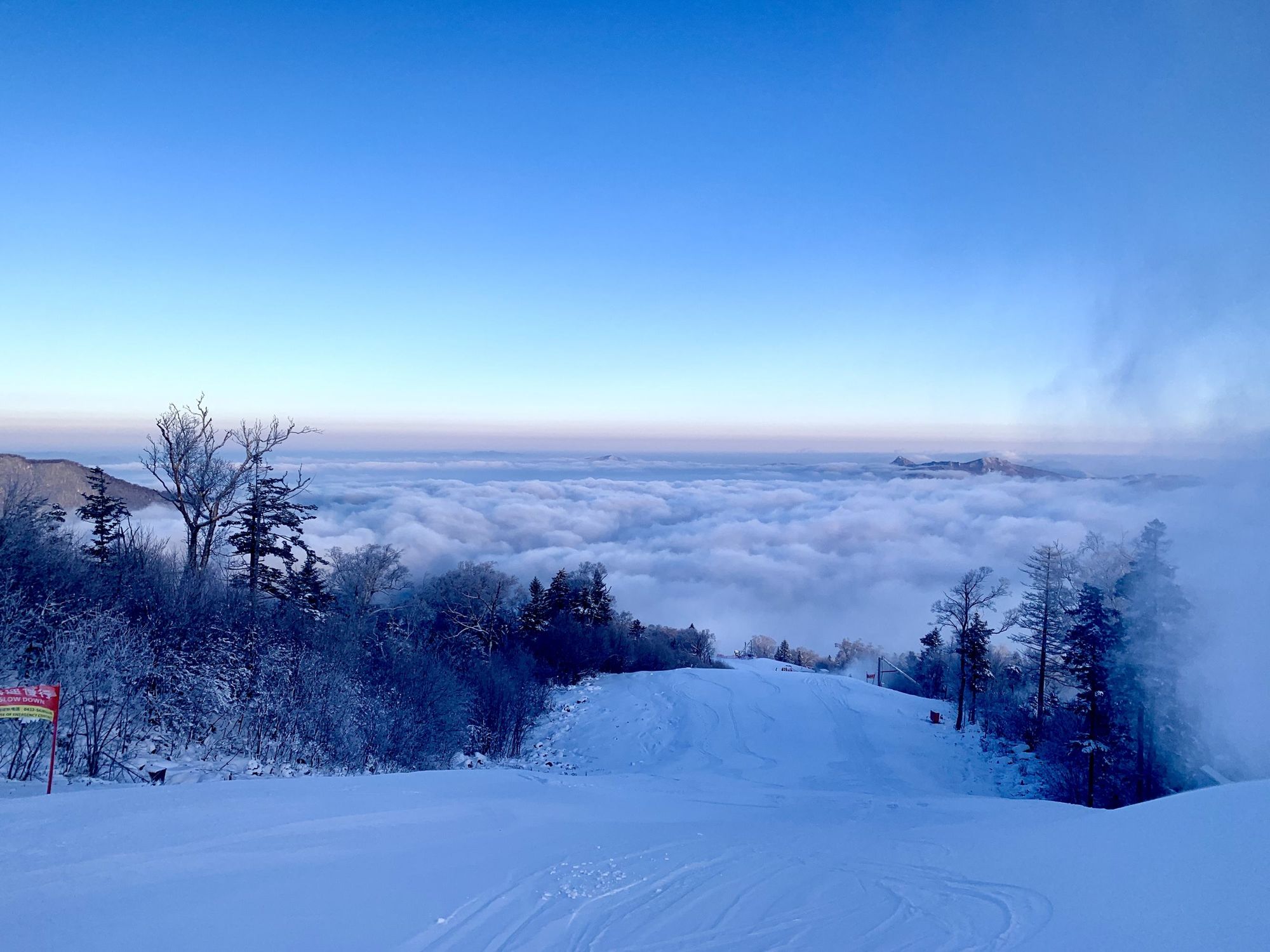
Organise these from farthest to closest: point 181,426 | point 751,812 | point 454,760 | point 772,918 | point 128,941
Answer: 1. point 181,426
2. point 454,760
3. point 751,812
4. point 772,918
5. point 128,941

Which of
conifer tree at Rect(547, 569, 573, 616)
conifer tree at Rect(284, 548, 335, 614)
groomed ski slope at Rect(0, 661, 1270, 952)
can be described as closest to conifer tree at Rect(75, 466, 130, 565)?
conifer tree at Rect(284, 548, 335, 614)

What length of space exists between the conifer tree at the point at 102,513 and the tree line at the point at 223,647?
0.05 meters

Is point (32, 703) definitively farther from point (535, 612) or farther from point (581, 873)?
point (535, 612)

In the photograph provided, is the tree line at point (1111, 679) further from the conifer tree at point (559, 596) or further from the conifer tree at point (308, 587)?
the conifer tree at point (559, 596)

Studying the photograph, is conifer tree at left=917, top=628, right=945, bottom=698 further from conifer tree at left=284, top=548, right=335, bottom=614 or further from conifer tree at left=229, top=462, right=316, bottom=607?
conifer tree at left=229, top=462, right=316, bottom=607

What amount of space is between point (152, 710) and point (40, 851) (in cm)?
809

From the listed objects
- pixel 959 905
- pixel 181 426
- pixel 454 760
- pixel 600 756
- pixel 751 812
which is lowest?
pixel 600 756

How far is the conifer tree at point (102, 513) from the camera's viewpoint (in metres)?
21.3

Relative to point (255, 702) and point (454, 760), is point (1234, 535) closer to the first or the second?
point (454, 760)

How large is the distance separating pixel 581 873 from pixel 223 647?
489 inches

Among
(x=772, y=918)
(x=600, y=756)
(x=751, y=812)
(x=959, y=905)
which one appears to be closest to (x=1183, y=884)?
(x=959, y=905)

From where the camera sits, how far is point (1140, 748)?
60.3 feet

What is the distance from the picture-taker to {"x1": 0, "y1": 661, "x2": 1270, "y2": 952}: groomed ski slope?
17.7 ft

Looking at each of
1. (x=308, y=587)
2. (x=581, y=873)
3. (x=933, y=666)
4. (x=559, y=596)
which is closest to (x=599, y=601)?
(x=559, y=596)
